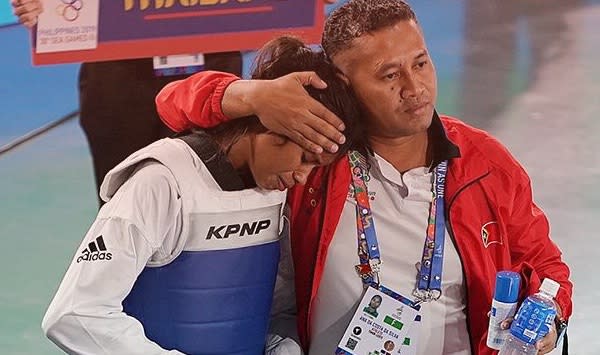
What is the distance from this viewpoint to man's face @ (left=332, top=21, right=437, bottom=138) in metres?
2.20

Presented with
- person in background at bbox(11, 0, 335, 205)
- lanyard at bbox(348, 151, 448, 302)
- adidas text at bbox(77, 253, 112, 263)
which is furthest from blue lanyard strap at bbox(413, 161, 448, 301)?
person in background at bbox(11, 0, 335, 205)

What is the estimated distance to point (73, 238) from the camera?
4.72m

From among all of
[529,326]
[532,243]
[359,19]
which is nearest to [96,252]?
[359,19]

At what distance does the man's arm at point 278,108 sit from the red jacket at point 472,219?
0.06 meters

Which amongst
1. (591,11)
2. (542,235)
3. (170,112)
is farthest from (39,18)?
(591,11)

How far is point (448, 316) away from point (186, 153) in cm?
67

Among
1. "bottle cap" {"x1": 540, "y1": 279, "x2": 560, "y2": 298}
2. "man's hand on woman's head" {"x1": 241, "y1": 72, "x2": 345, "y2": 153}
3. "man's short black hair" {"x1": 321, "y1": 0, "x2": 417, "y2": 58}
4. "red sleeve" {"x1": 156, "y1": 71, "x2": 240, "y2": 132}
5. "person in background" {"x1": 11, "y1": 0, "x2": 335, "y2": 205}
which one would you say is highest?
"man's short black hair" {"x1": 321, "y1": 0, "x2": 417, "y2": 58}

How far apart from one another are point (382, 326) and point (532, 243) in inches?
14.3

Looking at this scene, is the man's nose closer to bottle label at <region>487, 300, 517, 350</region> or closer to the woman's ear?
the woman's ear

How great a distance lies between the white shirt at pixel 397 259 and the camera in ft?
7.58

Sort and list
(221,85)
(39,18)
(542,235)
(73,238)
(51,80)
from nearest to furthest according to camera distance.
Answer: (221,85) < (542,235) < (39,18) < (73,238) < (51,80)

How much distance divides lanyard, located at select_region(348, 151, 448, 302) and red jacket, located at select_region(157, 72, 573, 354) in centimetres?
2

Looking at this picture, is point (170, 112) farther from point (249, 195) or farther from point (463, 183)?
point (463, 183)

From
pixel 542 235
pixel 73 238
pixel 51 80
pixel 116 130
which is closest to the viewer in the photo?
pixel 542 235
